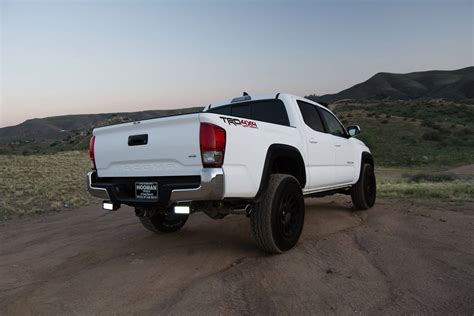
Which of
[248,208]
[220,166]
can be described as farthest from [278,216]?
[220,166]

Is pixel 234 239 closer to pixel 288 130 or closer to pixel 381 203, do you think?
pixel 288 130

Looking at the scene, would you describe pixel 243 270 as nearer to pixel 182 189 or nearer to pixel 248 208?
pixel 248 208

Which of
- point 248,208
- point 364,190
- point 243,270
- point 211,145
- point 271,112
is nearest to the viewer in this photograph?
point 211,145

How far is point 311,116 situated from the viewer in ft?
20.7

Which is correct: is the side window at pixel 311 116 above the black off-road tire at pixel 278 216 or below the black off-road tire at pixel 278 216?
above

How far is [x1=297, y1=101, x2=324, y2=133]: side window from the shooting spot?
6086 millimetres

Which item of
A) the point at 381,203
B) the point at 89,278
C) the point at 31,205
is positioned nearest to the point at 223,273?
the point at 89,278

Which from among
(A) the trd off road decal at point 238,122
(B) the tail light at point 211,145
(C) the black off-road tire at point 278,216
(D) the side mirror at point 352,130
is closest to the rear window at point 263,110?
(C) the black off-road tire at point 278,216

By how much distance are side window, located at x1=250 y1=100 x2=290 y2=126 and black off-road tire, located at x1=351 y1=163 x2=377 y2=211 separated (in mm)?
2617

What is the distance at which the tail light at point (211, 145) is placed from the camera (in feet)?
13.1

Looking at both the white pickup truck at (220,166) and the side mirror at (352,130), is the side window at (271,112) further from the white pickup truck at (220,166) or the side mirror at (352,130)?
the side mirror at (352,130)

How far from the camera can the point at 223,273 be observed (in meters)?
4.20

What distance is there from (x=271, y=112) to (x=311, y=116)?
0.76 m

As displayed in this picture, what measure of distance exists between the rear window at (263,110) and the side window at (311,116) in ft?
1.22
